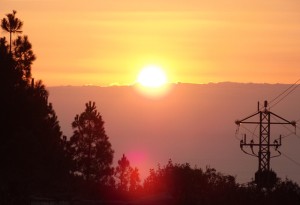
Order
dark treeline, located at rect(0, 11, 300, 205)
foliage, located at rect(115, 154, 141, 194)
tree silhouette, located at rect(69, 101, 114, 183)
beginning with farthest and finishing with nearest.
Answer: foliage, located at rect(115, 154, 141, 194) → tree silhouette, located at rect(69, 101, 114, 183) → dark treeline, located at rect(0, 11, 300, 205)

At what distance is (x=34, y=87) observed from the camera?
2313 inches

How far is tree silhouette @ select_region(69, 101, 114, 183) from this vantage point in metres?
85.8

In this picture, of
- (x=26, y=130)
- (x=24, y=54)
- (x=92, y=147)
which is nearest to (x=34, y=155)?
(x=26, y=130)

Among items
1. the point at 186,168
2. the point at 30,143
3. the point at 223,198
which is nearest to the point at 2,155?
the point at 30,143

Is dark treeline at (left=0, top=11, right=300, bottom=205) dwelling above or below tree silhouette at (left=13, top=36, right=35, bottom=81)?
below

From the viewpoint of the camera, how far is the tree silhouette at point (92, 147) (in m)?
85.8

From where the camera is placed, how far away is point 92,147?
87875 millimetres

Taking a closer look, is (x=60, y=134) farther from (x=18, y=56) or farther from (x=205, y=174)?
(x=205, y=174)

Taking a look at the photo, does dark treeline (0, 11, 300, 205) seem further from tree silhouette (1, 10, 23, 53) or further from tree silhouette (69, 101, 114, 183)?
tree silhouette (69, 101, 114, 183)

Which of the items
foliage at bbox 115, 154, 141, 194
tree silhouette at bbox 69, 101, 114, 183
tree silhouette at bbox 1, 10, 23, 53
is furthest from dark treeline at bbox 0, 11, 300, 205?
foliage at bbox 115, 154, 141, 194

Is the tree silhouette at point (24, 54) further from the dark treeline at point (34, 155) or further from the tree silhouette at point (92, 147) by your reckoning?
the tree silhouette at point (92, 147)

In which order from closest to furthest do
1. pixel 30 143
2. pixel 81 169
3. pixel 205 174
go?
pixel 30 143, pixel 81 169, pixel 205 174

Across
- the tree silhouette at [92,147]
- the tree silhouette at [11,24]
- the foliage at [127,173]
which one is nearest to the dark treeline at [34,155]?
the tree silhouette at [11,24]

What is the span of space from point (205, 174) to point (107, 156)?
1117 cm
